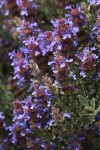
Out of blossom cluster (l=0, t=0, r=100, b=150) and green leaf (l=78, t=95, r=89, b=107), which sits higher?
blossom cluster (l=0, t=0, r=100, b=150)

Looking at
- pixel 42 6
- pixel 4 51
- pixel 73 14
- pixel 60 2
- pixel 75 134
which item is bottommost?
pixel 75 134

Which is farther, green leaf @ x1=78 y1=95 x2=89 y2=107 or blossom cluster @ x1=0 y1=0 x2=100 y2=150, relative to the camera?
blossom cluster @ x1=0 y1=0 x2=100 y2=150

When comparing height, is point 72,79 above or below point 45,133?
above

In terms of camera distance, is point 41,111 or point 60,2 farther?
point 60,2

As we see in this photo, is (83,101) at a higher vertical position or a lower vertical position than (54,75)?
lower

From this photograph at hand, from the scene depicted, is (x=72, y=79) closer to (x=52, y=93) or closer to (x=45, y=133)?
(x=52, y=93)

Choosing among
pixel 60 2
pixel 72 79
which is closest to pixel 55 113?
pixel 72 79

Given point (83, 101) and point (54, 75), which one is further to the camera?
point (54, 75)

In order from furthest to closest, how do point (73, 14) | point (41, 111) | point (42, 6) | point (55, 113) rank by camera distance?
point (42, 6), point (73, 14), point (41, 111), point (55, 113)

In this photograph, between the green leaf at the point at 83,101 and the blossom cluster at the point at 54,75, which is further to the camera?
the blossom cluster at the point at 54,75

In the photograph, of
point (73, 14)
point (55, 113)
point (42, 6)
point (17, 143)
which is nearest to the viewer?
point (55, 113)

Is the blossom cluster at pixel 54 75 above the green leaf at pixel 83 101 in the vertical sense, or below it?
above
